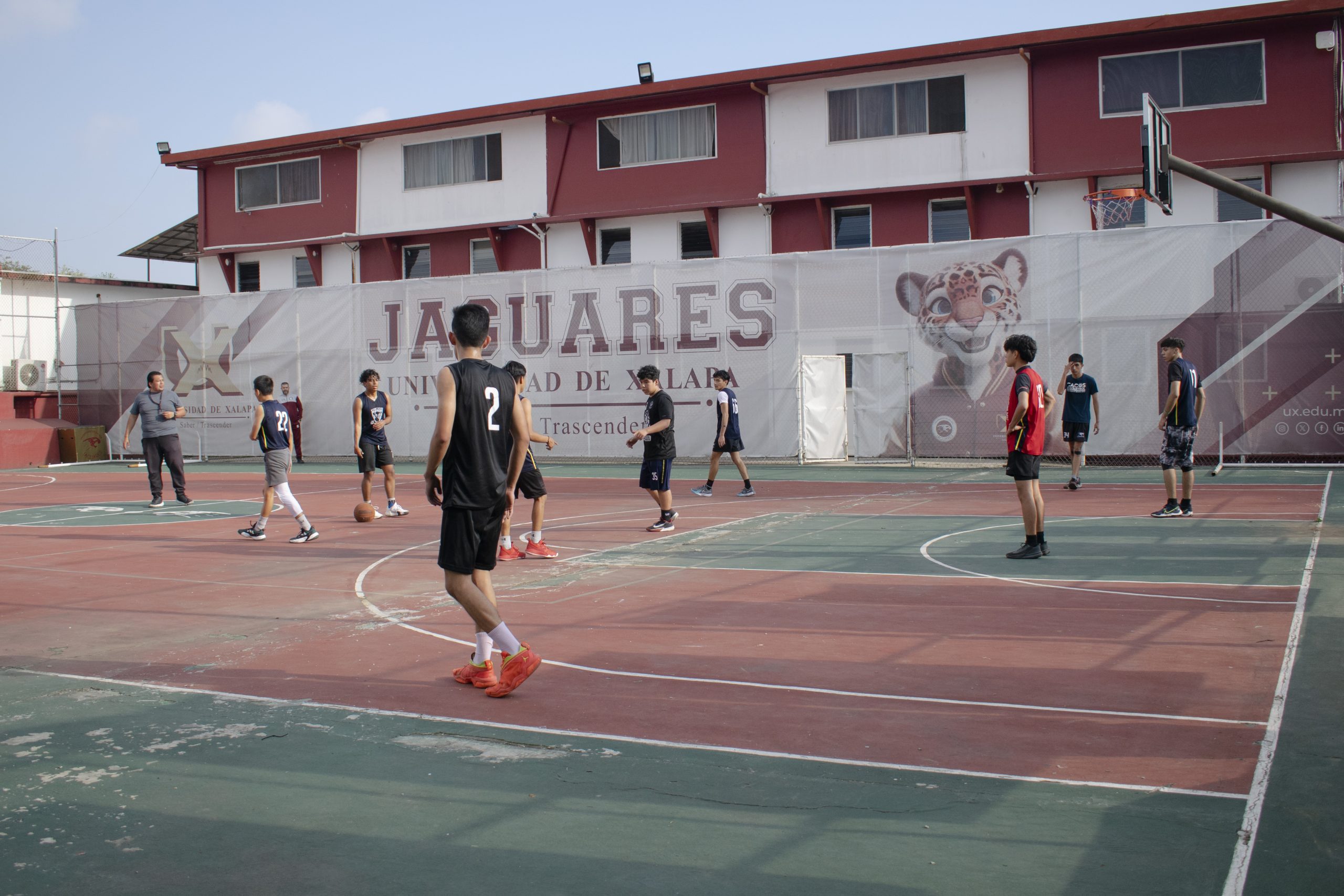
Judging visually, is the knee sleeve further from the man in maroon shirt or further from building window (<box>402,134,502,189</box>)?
building window (<box>402,134,502,189</box>)

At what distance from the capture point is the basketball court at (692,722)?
379cm

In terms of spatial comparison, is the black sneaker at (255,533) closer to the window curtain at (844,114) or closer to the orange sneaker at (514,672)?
the orange sneaker at (514,672)

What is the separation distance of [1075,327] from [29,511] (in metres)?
17.8

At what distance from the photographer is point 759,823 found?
4098mm

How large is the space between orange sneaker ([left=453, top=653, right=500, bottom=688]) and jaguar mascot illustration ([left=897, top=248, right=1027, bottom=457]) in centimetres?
1616

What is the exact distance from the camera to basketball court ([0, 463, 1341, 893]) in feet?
12.5

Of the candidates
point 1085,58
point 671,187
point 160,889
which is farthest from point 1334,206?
point 160,889

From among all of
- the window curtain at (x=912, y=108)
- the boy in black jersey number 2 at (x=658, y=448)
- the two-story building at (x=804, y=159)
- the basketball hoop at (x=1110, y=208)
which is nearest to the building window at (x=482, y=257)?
the two-story building at (x=804, y=159)

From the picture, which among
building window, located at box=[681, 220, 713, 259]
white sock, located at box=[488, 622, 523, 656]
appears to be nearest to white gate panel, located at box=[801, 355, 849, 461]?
building window, located at box=[681, 220, 713, 259]

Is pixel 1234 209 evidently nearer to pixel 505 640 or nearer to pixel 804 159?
pixel 804 159

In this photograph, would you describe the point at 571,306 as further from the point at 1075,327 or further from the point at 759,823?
the point at 759,823

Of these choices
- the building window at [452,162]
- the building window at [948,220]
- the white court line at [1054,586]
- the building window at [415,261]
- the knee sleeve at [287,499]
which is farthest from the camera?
the building window at [415,261]

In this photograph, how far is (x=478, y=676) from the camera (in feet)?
20.4

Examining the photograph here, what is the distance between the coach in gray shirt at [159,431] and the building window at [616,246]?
1510 centimetres
